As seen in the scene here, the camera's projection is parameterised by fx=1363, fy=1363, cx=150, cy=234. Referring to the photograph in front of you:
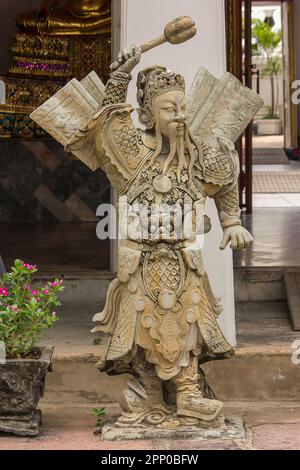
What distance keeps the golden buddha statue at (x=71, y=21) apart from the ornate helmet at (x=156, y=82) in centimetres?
594

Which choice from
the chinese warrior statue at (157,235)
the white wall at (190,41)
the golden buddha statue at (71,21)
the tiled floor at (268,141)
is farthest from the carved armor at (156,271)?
the tiled floor at (268,141)

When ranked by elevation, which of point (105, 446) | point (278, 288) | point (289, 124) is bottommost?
point (105, 446)

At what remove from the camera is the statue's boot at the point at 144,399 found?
6121 millimetres

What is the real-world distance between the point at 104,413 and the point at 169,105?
59.3 inches

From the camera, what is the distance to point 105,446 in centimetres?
599

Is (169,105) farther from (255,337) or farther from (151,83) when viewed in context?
(255,337)

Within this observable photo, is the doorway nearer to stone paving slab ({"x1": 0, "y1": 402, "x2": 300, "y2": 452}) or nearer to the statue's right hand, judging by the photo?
stone paving slab ({"x1": 0, "y1": 402, "x2": 300, "y2": 452})

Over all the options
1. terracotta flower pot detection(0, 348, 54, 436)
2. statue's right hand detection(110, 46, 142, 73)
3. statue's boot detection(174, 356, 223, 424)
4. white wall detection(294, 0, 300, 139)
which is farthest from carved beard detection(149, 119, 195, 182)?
white wall detection(294, 0, 300, 139)

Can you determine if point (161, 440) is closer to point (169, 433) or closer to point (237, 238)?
point (169, 433)

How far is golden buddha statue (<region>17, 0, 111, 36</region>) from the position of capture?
1197cm

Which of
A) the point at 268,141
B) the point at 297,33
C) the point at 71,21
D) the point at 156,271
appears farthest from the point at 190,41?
the point at 268,141

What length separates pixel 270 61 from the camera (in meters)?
31.2

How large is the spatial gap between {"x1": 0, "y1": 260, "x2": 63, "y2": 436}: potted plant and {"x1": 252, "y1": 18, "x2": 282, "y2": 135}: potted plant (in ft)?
69.6

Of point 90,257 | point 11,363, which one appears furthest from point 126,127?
point 90,257
